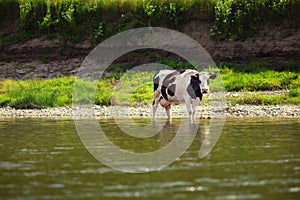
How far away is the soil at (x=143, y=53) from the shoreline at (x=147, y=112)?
19.2 ft

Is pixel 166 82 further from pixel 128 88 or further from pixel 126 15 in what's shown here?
pixel 126 15

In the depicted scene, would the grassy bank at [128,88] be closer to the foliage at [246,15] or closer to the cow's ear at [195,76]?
the foliage at [246,15]

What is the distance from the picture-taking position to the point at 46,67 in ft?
103

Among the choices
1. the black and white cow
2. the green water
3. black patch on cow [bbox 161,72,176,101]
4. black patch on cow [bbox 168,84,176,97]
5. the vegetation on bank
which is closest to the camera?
the green water

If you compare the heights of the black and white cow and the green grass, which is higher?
the black and white cow

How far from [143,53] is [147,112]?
884 cm

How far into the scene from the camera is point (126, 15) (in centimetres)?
3378

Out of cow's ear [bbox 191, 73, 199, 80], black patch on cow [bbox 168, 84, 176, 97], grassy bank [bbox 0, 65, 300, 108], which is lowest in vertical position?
grassy bank [bbox 0, 65, 300, 108]

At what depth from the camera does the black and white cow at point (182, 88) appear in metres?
20.4

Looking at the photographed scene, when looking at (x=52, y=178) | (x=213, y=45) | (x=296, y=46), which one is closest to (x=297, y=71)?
(x=296, y=46)

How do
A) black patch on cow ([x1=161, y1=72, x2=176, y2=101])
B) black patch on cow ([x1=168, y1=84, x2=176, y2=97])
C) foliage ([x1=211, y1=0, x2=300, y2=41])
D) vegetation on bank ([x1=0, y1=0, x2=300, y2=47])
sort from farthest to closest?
vegetation on bank ([x1=0, y1=0, x2=300, y2=47]) < foliage ([x1=211, y1=0, x2=300, y2=41]) < black patch on cow ([x1=161, y1=72, x2=176, y2=101]) < black patch on cow ([x1=168, y1=84, x2=176, y2=97])

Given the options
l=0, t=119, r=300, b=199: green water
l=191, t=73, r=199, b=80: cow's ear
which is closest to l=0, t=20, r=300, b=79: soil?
l=191, t=73, r=199, b=80: cow's ear

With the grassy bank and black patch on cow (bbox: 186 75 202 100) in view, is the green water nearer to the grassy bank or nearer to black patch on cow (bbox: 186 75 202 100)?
black patch on cow (bbox: 186 75 202 100)

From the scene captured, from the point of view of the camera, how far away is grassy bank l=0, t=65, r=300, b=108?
1010 inches
